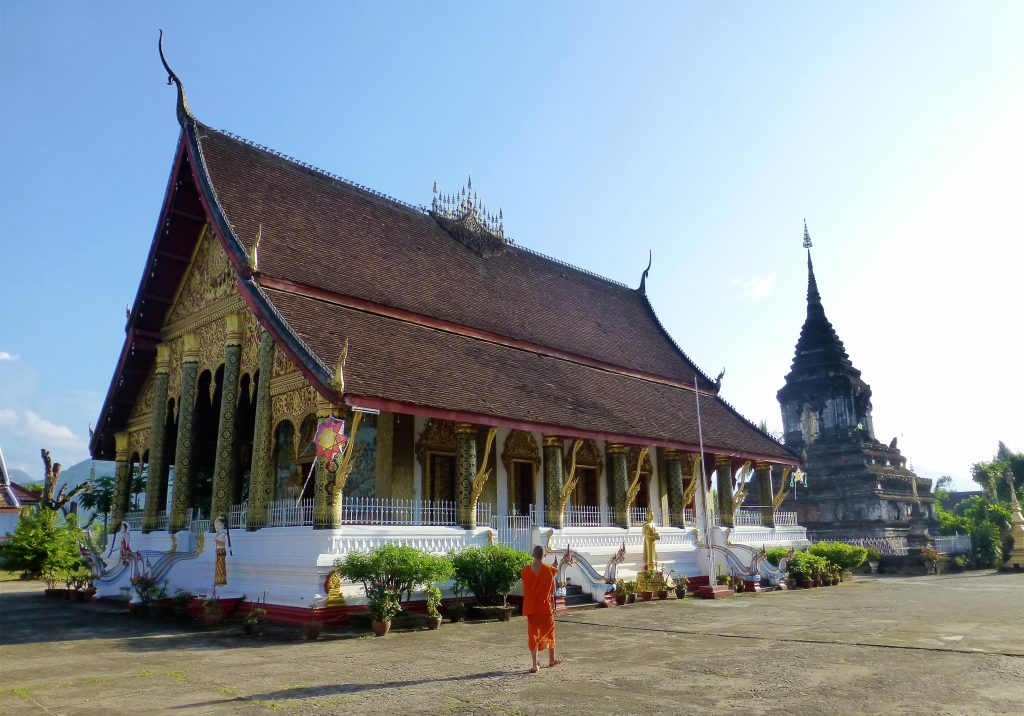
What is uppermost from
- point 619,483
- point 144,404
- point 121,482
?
point 144,404

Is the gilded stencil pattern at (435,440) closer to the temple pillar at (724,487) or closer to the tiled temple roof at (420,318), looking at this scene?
the tiled temple roof at (420,318)

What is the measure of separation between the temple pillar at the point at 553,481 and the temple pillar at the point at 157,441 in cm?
787

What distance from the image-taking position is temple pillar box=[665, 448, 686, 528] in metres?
16.8

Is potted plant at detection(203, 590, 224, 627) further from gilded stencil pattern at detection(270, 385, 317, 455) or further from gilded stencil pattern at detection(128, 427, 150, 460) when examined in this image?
gilded stencil pattern at detection(128, 427, 150, 460)

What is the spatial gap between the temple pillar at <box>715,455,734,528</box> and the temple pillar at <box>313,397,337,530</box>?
1072cm

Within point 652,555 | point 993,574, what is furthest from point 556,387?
point 993,574

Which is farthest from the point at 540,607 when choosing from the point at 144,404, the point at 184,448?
the point at 144,404

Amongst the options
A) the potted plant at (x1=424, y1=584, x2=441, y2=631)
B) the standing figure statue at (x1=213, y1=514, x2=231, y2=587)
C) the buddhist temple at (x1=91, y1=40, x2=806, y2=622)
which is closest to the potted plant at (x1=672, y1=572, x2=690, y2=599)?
the buddhist temple at (x1=91, y1=40, x2=806, y2=622)

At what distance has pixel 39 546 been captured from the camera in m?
21.5

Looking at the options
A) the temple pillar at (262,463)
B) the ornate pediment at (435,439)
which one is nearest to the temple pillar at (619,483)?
the ornate pediment at (435,439)

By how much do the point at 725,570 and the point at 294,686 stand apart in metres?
12.0

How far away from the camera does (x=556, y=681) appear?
634 cm

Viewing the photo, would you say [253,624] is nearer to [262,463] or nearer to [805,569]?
[262,463]

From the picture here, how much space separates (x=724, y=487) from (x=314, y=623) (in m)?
12.1
